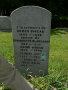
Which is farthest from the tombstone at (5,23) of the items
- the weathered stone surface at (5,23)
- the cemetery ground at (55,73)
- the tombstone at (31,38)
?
the tombstone at (31,38)

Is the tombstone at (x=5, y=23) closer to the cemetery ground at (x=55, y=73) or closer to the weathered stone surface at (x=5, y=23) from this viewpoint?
the weathered stone surface at (x=5, y=23)

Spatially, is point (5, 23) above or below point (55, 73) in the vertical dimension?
above

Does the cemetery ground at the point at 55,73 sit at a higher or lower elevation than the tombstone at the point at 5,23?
lower

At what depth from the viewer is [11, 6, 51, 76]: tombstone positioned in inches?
245

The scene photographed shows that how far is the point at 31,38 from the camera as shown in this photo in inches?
251

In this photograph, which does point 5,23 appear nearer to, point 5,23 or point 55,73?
point 5,23

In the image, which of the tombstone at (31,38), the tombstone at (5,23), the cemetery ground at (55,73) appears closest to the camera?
the cemetery ground at (55,73)

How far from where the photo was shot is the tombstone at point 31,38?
20.4 ft

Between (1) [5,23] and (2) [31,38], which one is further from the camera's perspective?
(1) [5,23]

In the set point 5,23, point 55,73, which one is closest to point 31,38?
point 55,73

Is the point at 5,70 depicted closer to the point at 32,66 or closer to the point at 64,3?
the point at 32,66

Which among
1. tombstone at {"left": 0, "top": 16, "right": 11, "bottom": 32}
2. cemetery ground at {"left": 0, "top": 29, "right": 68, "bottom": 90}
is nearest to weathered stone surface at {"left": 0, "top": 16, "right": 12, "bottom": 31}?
tombstone at {"left": 0, "top": 16, "right": 11, "bottom": 32}

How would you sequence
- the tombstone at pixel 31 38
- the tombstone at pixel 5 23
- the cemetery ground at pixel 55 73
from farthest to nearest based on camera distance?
the tombstone at pixel 5 23
the tombstone at pixel 31 38
the cemetery ground at pixel 55 73

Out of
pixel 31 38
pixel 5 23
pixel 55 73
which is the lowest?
pixel 55 73
